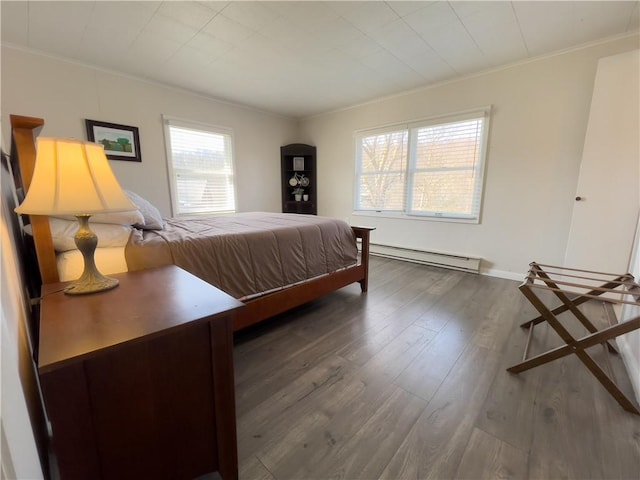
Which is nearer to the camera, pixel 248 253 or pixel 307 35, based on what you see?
pixel 248 253

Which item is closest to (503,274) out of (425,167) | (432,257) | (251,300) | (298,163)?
(432,257)

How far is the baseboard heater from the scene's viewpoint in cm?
335

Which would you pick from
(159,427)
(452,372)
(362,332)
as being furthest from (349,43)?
(159,427)

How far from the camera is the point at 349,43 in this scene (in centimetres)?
247

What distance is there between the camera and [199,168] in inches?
153

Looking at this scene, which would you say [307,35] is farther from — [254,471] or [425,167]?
[254,471]

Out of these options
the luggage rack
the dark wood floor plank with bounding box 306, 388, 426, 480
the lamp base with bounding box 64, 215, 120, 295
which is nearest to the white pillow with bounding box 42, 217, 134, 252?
the lamp base with bounding box 64, 215, 120, 295

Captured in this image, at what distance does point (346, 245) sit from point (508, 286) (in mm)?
1866

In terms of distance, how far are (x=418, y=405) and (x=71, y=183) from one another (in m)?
1.69

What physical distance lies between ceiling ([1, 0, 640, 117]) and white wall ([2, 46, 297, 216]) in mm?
168

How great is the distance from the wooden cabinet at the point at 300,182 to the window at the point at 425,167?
3.03ft

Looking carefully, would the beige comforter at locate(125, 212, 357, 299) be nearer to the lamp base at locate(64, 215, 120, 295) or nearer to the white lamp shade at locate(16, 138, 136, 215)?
the lamp base at locate(64, 215, 120, 295)

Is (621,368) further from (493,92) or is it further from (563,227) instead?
(493,92)

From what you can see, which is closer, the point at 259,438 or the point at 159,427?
the point at 159,427
